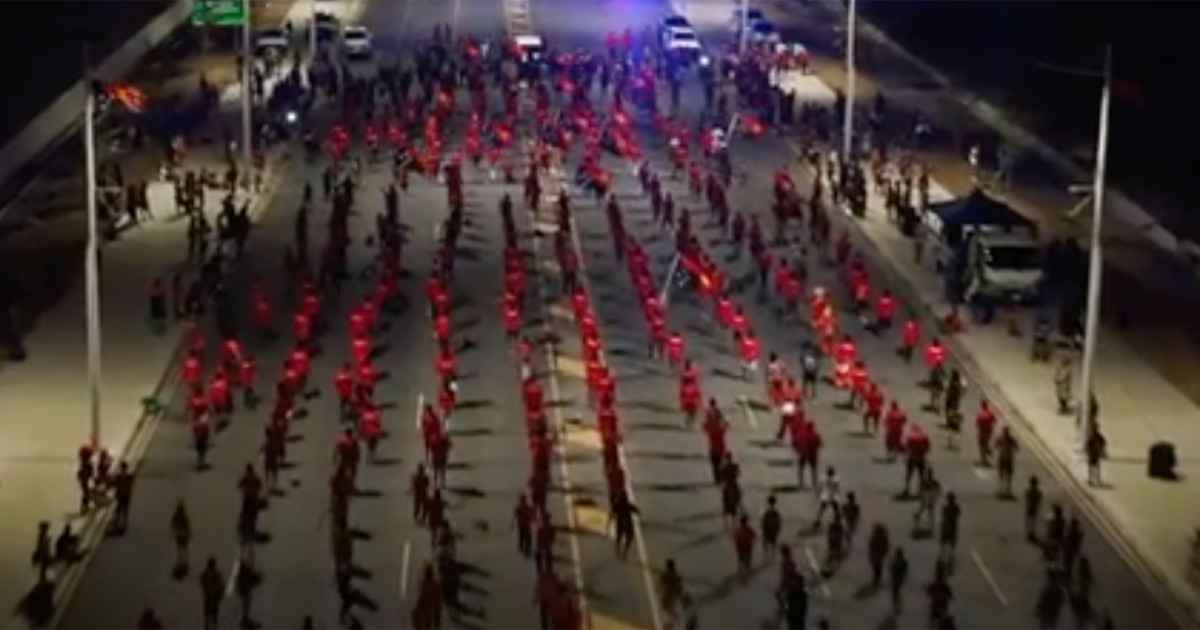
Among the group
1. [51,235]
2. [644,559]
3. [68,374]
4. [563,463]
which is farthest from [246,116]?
[644,559]

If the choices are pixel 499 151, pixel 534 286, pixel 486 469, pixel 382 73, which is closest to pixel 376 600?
pixel 486 469

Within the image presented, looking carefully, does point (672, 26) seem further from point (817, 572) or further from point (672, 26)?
point (817, 572)

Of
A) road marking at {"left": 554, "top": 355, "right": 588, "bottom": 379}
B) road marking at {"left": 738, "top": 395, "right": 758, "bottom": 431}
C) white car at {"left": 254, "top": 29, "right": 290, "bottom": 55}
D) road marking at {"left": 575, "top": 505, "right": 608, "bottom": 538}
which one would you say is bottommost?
white car at {"left": 254, "top": 29, "right": 290, "bottom": 55}

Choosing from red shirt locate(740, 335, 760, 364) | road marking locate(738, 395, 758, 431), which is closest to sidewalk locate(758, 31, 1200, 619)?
red shirt locate(740, 335, 760, 364)

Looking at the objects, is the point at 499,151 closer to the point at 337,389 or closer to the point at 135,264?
the point at 135,264

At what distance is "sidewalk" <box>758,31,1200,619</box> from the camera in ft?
171

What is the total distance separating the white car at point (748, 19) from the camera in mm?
132750

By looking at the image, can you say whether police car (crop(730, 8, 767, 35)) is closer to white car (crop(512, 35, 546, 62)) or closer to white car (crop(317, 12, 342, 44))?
white car (crop(512, 35, 546, 62))

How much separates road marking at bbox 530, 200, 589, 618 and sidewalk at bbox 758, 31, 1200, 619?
935 centimetres

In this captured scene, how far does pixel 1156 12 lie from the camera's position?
12369 centimetres

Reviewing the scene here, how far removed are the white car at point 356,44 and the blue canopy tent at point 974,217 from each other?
168 feet

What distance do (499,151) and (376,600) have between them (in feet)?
169

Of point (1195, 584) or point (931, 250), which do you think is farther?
point (931, 250)

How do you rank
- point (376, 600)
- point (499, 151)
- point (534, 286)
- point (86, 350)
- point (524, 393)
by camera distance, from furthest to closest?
1. point (499, 151)
2. point (534, 286)
3. point (86, 350)
4. point (524, 393)
5. point (376, 600)
